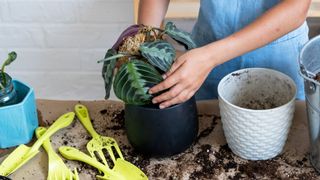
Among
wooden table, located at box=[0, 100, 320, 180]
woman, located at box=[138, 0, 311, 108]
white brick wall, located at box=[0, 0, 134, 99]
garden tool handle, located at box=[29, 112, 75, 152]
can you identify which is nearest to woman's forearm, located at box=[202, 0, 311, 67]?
woman, located at box=[138, 0, 311, 108]

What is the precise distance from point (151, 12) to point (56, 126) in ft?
0.86

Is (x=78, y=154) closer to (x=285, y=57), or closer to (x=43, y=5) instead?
(x=285, y=57)

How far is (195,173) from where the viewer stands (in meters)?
0.68

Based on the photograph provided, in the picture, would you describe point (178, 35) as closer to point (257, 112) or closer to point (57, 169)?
point (257, 112)

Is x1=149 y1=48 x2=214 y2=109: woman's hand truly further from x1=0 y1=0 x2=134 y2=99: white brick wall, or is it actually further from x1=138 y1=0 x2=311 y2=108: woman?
x1=0 y1=0 x2=134 y2=99: white brick wall

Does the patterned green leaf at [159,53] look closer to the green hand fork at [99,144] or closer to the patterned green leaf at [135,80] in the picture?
the patterned green leaf at [135,80]

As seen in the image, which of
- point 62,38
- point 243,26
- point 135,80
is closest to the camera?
point 135,80

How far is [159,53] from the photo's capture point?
0.62 m

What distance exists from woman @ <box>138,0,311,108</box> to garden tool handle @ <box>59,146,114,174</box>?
0.40 ft

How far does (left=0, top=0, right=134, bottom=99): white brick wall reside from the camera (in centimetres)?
135

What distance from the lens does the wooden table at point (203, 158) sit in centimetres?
68

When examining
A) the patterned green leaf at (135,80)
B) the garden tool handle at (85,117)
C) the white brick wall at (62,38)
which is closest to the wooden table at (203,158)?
the garden tool handle at (85,117)

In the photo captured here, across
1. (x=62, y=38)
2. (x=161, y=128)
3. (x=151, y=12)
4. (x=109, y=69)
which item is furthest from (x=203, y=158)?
(x=62, y=38)

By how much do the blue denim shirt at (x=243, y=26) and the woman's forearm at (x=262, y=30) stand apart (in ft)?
0.42
